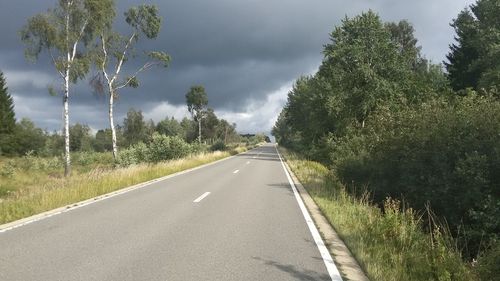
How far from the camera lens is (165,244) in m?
8.15

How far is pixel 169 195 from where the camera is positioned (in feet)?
53.9

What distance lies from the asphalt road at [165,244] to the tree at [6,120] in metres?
64.7

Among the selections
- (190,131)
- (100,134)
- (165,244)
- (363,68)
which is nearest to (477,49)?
(363,68)

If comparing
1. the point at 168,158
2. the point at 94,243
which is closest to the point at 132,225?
the point at 94,243

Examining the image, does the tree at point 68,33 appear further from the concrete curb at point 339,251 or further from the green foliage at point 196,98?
the green foliage at point 196,98

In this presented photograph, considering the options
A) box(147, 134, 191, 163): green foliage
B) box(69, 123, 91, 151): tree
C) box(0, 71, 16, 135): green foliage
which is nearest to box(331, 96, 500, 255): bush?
box(147, 134, 191, 163): green foliage

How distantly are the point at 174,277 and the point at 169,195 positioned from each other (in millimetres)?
10510

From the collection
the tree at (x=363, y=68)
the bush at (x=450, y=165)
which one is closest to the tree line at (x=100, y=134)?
the tree at (x=363, y=68)

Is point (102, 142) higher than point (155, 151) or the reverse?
higher

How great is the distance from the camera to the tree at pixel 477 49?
35.7 m

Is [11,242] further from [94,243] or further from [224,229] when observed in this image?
[224,229]

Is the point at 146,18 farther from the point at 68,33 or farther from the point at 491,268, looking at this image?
the point at 491,268

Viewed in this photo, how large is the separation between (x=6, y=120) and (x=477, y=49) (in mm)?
66259

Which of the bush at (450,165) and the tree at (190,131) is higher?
the tree at (190,131)
